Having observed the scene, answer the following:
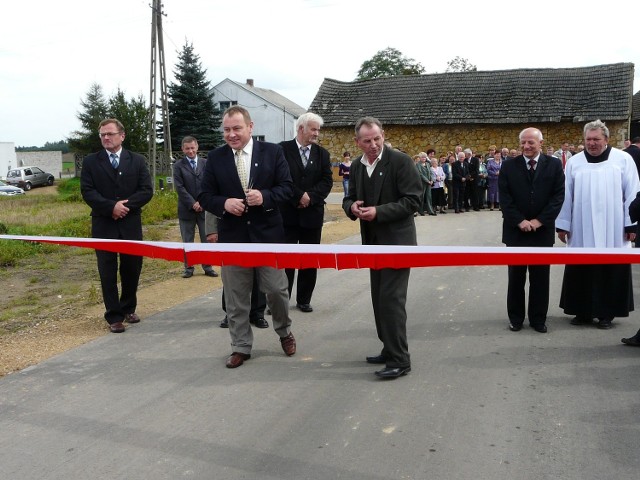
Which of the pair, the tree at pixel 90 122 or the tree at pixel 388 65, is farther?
the tree at pixel 388 65

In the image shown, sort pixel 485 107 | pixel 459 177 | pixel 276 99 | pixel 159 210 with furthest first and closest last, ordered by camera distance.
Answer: pixel 276 99 < pixel 485 107 < pixel 459 177 < pixel 159 210

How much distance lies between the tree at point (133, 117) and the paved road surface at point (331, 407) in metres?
52.9

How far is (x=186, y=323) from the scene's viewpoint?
7.28 m

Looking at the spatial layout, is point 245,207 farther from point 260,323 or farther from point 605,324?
point 605,324

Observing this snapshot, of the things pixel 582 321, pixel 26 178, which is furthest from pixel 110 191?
pixel 26 178

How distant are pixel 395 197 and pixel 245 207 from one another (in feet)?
4.21

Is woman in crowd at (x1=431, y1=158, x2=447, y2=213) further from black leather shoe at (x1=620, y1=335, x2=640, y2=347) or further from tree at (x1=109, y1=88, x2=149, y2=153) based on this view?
tree at (x1=109, y1=88, x2=149, y2=153)

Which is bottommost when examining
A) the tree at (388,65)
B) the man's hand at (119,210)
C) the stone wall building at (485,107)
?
the man's hand at (119,210)

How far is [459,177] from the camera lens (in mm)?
21719

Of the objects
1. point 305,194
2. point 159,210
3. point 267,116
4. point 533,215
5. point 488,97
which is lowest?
point 159,210

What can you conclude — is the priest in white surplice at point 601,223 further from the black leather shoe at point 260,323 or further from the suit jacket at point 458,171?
the suit jacket at point 458,171

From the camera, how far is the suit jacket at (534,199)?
6871 millimetres

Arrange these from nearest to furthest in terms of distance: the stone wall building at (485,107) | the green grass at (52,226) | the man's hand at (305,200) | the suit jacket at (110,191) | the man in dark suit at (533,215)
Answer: the man in dark suit at (533,215)
the suit jacket at (110,191)
the man's hand at (305,200)
the green grass at (52,226)
the stone wall building at (485,107)

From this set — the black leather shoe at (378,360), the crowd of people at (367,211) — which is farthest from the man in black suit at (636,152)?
the black leather shoe at (378,360)
